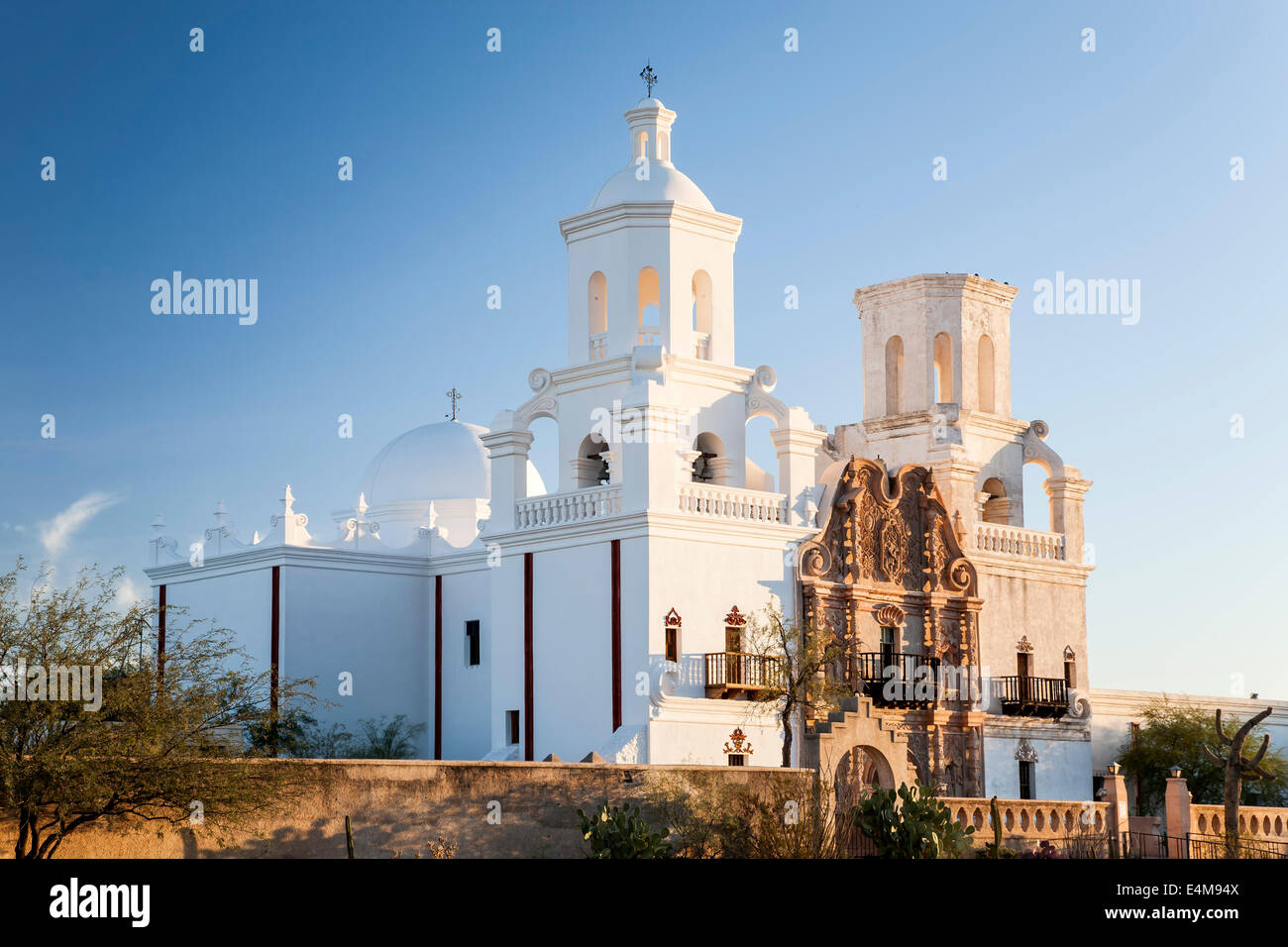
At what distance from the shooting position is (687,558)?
32.9 m

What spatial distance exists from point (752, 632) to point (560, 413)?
247 inches

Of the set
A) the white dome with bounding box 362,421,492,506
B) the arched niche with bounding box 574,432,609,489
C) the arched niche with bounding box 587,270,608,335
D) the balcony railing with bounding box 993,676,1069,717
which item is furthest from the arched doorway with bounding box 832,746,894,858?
the white dome with bounding box 362,421,492,506

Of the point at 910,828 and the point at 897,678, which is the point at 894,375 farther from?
the point at 910,828

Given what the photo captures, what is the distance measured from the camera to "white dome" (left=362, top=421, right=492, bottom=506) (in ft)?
139

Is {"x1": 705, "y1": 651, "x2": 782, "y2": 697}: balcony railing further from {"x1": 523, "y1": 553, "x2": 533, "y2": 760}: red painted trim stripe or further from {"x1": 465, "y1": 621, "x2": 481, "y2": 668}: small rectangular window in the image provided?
{"x1": 465, "y1": 621, "x2": 481, "y2": 668}: small rectangular window

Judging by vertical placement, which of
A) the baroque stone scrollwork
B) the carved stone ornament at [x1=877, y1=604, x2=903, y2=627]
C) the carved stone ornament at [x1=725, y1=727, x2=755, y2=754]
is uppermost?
the baroque stone scrollwork

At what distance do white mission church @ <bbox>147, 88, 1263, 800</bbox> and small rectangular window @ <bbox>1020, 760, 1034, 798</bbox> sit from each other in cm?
17

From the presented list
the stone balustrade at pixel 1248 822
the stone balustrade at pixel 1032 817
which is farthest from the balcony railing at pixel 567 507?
the stone balustrade at pixel 1248 822

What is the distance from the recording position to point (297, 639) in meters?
36.8
